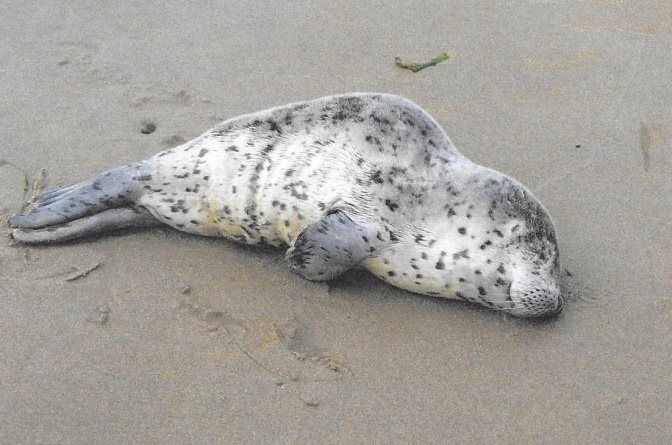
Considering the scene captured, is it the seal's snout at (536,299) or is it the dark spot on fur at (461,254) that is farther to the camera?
the dark spot on fur at (461,254)

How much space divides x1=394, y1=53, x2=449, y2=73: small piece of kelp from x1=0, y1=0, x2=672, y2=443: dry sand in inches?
2.1

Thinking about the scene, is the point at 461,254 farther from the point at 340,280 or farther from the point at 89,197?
the point at 89,197

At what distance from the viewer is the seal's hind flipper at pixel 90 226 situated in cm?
343

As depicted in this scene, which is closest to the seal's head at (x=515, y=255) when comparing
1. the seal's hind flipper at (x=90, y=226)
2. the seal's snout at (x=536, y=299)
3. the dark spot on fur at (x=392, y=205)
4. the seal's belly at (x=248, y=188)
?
the seal's snout at (x=536, y=299)

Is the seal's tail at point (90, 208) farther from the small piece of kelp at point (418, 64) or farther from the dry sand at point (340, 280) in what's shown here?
the small piece of kelp at point (418, 64)

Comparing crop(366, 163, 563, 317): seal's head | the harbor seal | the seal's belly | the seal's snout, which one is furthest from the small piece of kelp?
the seal's snout

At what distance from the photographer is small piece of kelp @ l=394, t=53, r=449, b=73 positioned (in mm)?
4664

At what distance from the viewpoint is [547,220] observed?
3213mm

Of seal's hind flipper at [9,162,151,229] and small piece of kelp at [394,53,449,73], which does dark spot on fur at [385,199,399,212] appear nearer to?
seal's hind flipper at [9,162,151,229]

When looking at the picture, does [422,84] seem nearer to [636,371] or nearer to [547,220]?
[547,220]

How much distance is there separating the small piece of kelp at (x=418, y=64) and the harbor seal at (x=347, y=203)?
121 cm

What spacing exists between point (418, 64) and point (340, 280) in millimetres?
1823

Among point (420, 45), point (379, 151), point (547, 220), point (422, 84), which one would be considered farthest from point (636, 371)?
point (420, 45)

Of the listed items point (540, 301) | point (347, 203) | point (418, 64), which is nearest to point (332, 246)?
point (347, 203)
